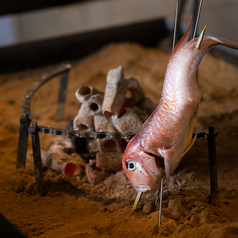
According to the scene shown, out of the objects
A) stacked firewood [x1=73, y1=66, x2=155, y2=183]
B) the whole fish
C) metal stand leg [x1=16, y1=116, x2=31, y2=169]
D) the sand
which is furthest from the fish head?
metal stand leg [x1=16, y1=116, x2=31, y2=169]

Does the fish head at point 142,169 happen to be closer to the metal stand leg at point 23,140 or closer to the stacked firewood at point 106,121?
the stacked firewood at point 106,121

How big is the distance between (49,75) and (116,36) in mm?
1696

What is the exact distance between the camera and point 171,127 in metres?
1.14

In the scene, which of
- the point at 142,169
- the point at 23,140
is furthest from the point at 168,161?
the point at 23,140

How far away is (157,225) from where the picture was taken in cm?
124

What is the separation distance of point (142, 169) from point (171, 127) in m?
0.18

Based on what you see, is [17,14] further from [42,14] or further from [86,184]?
[86,184]

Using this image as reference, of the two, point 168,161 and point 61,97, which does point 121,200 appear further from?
point 61,97

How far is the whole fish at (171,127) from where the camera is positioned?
113cm

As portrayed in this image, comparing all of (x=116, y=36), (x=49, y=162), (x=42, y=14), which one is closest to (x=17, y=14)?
(x=42, y=14)

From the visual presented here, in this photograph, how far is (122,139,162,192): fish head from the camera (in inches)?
44.3

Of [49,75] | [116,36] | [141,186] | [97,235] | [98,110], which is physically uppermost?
[116,36]

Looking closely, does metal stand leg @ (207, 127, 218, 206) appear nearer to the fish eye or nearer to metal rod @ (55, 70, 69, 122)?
the fish eye

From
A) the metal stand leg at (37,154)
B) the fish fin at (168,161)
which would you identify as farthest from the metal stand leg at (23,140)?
the fish fin at (168,161)
